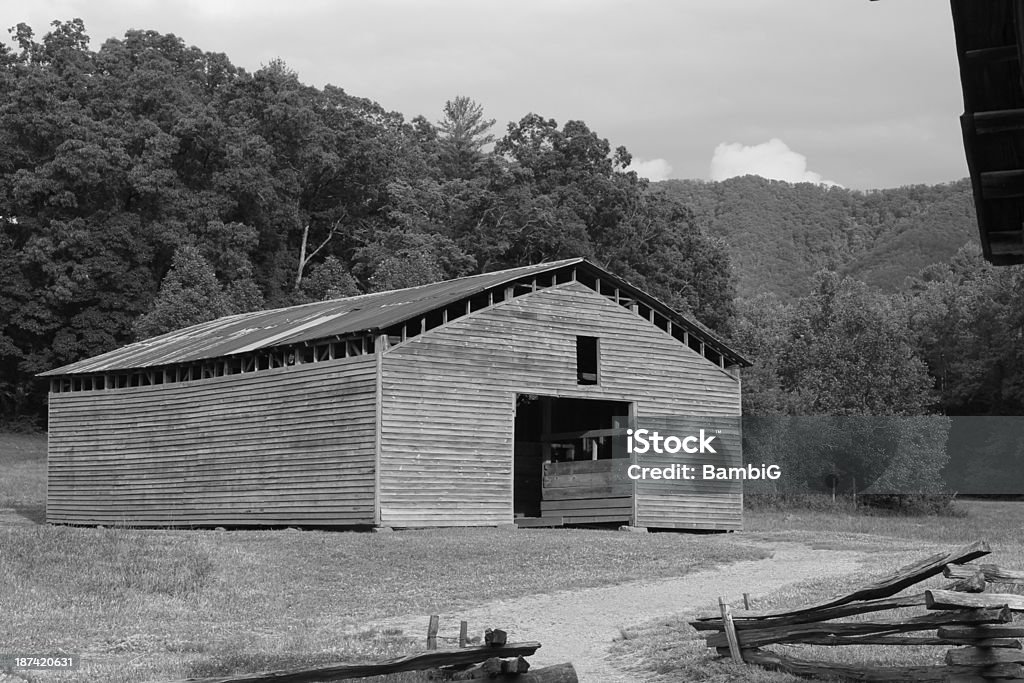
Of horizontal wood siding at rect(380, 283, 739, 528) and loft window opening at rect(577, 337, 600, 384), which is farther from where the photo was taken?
loft window opening at rect(577, 337, 600, 384)

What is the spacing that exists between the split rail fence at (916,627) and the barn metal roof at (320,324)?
18.1 metres

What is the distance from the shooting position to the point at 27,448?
2491 inches

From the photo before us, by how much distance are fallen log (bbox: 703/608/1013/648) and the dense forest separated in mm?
46407

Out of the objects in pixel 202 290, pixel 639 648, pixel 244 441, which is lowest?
pixel 639 648

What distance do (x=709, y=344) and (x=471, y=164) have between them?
61.0m

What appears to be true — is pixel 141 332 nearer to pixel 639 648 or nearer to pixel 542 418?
pixel 542 418

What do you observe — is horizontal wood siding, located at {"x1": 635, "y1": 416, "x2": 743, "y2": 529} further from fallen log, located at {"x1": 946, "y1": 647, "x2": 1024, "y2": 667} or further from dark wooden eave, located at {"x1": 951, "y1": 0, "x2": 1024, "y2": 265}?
dark wooden eave, located at {"x1": 951, "y1": 0, "x2": 1024, "y2": 265}

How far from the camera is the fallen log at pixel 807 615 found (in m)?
12.2

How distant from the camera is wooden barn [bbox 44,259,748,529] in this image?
102 ft

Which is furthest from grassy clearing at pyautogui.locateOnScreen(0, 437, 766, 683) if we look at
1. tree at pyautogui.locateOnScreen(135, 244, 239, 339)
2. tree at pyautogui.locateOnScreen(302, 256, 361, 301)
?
tree at pyautogui.locateOnScreen(302, 256, 361, 301)

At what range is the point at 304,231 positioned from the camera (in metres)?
79.1

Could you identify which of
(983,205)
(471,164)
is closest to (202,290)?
(471,164)

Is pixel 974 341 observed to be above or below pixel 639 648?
above

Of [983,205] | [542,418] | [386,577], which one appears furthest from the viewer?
[542,418]
